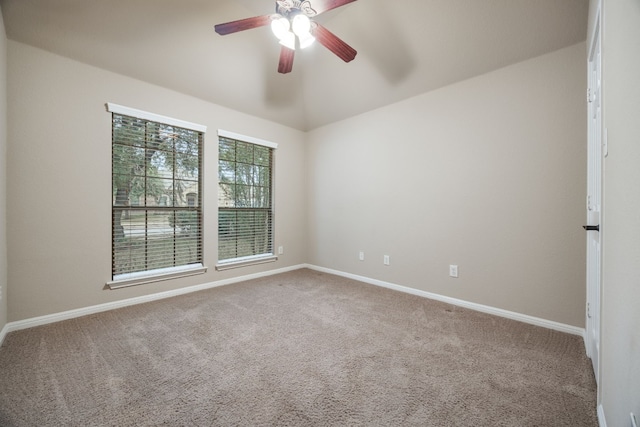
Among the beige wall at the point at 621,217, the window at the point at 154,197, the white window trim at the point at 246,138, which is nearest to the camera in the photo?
the beige wall at the point at 621,217

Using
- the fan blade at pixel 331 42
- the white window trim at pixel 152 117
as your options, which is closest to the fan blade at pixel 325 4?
the fan blade at pixel 331 42

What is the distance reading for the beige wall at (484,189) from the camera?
228cm

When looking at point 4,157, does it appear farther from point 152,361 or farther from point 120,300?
point 152,361

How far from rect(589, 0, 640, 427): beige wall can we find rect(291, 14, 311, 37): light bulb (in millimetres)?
1660

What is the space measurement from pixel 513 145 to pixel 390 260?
1.90m

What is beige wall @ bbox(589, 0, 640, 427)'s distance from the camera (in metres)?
0.85

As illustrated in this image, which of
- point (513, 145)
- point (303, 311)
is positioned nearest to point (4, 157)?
point (303, 311)

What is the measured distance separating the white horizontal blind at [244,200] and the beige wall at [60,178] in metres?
0.96

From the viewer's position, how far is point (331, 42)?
2.19 metres

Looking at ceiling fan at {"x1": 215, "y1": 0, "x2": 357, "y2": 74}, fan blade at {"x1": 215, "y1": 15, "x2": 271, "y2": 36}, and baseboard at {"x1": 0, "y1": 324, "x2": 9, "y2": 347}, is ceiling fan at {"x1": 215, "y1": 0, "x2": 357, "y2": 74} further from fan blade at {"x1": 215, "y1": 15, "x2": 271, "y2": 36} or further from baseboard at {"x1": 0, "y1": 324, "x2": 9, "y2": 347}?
baseboard at {"x1": 0, "y1": 324, "x2": 9, "y2": 347}

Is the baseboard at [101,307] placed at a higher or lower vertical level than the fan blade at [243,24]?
lower

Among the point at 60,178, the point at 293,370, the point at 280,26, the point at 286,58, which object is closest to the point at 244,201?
the point at 60,178

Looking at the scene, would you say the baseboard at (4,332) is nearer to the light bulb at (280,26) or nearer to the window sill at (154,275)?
the window sill at (154,275)

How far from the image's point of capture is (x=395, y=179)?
3488 mm
